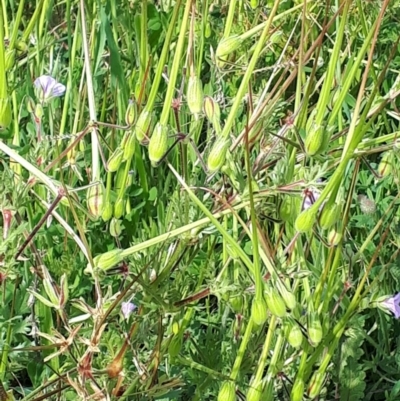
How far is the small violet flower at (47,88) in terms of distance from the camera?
1.01 m

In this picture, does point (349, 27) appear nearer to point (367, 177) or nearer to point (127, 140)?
point (367, 177)

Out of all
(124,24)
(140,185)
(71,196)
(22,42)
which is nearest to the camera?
(71,196)

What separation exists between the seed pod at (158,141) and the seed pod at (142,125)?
3cm

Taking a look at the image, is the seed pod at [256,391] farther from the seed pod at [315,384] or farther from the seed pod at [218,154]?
the seed pod at [218,154]

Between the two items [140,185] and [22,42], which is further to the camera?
[140,185]

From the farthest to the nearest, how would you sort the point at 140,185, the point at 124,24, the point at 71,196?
the point at 124,24 → the point at 140,185 → the point at 71,196

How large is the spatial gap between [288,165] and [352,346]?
333 millimetres

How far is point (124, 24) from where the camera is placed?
51.0 inches

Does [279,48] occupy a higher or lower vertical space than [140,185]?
higher

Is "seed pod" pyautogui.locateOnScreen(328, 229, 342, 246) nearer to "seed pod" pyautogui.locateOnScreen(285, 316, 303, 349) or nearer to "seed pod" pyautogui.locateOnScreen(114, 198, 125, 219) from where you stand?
"seed pod" pyautogui.locateOnScreen(285, 316, 303, 349)

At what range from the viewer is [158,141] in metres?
0.73

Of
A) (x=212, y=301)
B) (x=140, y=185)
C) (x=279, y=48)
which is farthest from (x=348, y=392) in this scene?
(x=279, y=48)

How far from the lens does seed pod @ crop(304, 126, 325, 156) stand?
719 mm

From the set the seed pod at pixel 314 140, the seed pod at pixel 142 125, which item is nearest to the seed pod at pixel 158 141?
the seed pod at pixel 142 125
